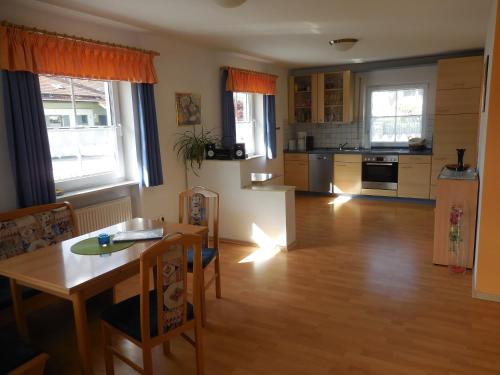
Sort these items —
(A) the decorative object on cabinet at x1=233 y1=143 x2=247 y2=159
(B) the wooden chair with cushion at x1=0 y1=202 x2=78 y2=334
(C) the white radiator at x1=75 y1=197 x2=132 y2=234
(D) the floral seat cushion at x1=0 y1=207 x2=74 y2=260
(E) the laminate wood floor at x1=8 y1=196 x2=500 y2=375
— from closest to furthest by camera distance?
(E) the laminate wood floor at x1=8 y1=196 x2=500 y2=375 < (B) the wooden chair with cushion at x1=0 y1=202 x2=78 y2=334 < (D) the floral seat cushion at x1=0 y1=207 x2=74 y2=260 < (C) the white radiator at x1=75 y1=197 x2=132 y2=234 < (A) the decorative object on cabinet at x1=233 y1=143 x2=247 y2=159

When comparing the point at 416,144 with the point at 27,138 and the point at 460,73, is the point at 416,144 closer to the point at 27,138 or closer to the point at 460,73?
the point at 460,73

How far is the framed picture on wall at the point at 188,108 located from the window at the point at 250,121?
1.35 m

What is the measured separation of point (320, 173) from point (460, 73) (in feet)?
8.96

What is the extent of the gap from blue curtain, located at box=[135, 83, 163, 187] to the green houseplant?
496mm

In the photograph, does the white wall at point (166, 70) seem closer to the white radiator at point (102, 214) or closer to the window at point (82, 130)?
the white radiator at point (102, 214)

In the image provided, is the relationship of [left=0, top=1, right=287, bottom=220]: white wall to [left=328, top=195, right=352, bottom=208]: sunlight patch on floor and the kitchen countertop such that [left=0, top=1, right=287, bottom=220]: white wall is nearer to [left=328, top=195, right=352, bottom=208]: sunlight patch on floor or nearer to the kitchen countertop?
the kitchen countertop

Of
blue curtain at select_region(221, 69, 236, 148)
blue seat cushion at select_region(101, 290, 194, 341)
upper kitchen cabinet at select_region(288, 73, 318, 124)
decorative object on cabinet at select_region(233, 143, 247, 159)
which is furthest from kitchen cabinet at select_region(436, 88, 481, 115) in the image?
blue seat cushion at select_region(101, 290, 194, 341)

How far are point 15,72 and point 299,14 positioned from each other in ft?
7.97

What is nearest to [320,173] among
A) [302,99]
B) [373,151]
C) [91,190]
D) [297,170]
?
[297,170]

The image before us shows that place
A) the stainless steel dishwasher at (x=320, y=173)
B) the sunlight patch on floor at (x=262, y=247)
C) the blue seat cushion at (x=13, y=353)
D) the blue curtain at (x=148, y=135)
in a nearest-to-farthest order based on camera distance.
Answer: the blue seat cushion at (x=13, y=353), the blue curtain at (x=148, y=135), the sunlight patch on floor at (x=262, y=247), the stainless steel dishwasher at (x=320, y=173)

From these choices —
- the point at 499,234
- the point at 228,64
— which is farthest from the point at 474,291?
the point at 228,64

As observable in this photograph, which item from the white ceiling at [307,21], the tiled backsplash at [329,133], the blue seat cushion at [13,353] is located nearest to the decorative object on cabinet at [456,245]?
the white ceiling at [307,21]

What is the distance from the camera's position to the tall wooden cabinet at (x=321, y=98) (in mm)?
6945

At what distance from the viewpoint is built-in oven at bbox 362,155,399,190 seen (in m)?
6.52
